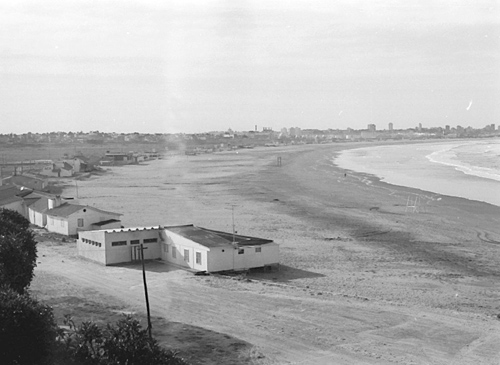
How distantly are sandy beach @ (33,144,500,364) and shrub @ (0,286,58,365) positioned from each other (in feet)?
17.1

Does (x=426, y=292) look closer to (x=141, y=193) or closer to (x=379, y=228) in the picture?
(x=379, y=228)

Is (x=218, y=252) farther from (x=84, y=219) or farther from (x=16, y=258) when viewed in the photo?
(x=84, y=219)

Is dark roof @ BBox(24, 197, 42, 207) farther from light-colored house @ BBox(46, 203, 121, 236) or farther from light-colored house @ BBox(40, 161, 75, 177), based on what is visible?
light-colored house @ BBox(40, 161, 75, 177)

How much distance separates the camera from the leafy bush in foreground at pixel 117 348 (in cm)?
1180

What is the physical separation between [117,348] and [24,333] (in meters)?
1.84

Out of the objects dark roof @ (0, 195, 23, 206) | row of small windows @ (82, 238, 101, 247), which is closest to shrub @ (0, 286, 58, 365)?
row of small windows @ (82, 238, 101, 247)

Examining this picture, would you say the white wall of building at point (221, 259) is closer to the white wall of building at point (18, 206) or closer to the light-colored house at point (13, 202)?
the light-colored house at point (13, 202)

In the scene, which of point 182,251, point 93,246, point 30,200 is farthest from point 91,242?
point 30,200

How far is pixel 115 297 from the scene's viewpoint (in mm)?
20922

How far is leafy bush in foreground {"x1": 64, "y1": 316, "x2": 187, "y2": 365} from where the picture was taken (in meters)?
11.8

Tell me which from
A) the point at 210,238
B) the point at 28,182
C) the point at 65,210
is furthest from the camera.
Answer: the point at 28,182

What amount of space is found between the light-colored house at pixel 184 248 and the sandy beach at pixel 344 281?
0.66 m

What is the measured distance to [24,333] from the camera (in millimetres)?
12336

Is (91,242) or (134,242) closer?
(134,242)
